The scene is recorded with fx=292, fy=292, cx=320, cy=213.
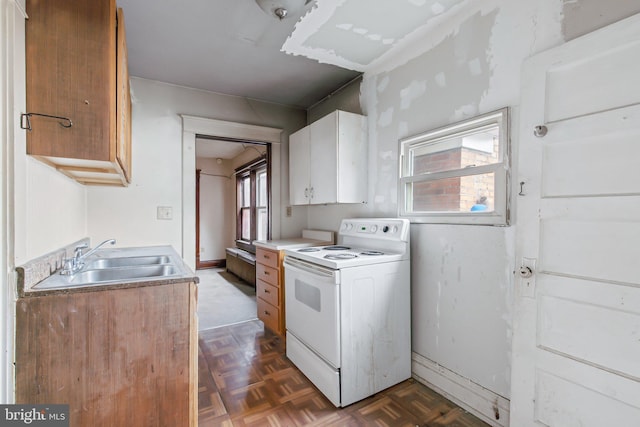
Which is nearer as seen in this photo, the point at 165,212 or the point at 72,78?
the point at 72,78

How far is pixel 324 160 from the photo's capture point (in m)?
2.74

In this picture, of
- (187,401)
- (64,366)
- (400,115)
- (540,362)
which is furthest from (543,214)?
(64,366)

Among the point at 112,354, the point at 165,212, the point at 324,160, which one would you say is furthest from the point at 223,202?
the point at 112,354

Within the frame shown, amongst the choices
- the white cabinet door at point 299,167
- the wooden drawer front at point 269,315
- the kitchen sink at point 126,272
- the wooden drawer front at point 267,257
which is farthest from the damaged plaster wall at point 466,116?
the kitchen sink at point 126,272

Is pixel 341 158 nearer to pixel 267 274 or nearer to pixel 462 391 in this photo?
pixel 267 274

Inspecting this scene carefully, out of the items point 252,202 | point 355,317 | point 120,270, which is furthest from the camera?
point 252,202

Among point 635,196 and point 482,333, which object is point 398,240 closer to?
point 482,333

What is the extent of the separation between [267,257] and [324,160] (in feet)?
3.55

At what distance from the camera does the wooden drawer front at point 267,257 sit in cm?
268

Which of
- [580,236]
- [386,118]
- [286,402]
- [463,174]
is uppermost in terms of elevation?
[386,118]

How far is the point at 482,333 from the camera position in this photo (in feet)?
5.65

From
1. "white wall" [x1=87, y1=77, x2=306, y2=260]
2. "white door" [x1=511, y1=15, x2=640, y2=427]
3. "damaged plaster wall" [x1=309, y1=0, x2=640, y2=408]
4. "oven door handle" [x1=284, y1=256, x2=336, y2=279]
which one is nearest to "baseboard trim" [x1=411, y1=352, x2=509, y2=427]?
"damaged plaster wall" [x1=309, y1=0, x2=640, y2=408]

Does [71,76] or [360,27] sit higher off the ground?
[360,27]

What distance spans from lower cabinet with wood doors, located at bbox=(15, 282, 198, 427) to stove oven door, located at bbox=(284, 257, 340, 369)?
802mm
